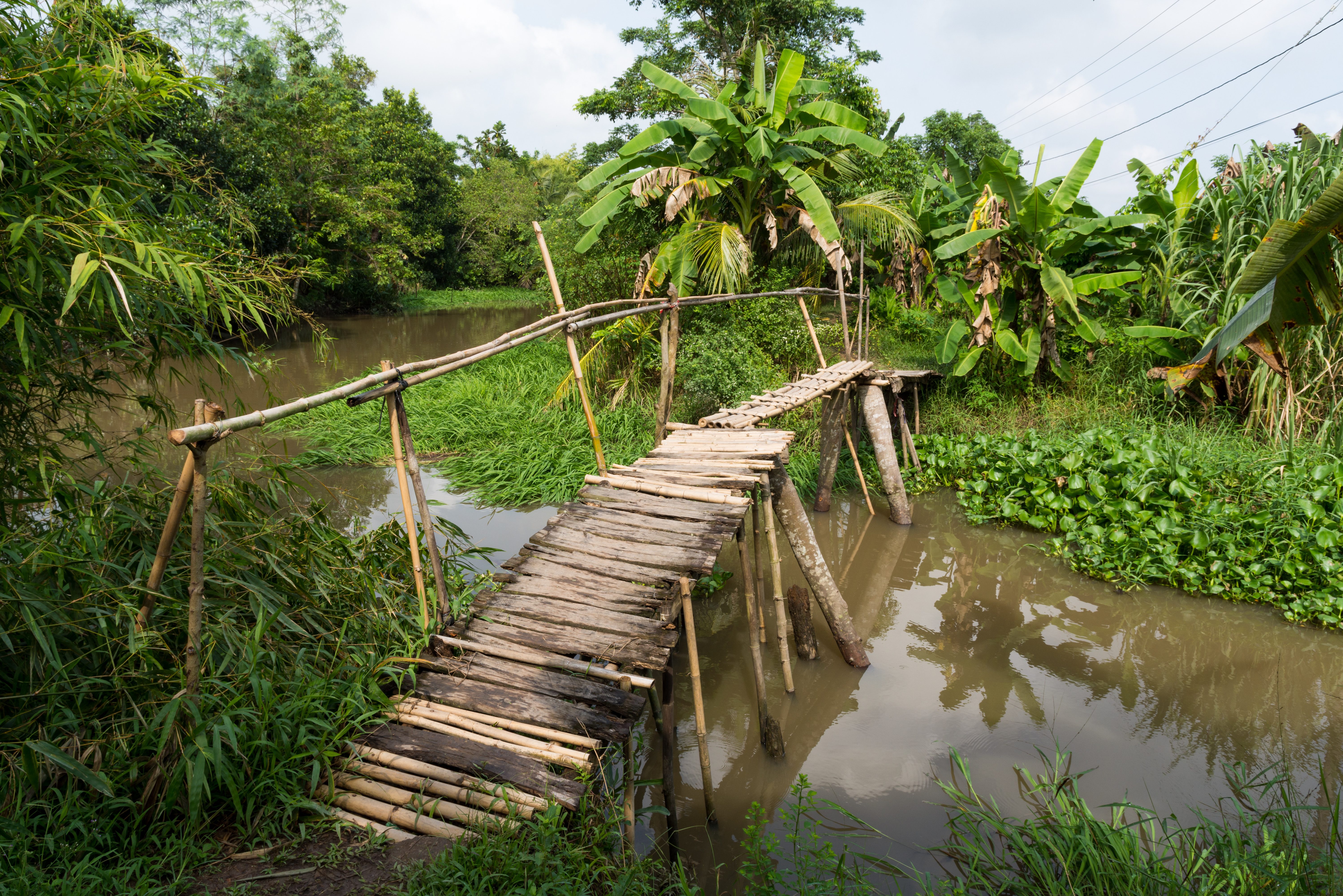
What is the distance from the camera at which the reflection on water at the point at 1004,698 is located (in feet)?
12.1

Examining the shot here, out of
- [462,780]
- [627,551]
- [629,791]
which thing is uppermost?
[627,551]

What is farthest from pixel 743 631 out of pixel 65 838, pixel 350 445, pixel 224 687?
pixel 350 445

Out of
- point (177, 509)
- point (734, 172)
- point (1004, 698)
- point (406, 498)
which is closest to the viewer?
point (177, 509)

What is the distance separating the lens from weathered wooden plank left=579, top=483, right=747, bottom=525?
3.92m

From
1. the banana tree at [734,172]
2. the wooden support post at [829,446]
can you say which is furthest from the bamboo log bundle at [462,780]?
the banana tree at [734,172]

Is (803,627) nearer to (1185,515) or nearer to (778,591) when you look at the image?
(778,591)

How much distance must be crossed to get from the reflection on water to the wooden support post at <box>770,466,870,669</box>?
0.49 feet

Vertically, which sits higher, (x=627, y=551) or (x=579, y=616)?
(x=627, y=551)

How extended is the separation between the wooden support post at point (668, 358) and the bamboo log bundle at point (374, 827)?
3600mm

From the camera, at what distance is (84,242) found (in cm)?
258

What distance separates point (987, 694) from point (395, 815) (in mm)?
3533

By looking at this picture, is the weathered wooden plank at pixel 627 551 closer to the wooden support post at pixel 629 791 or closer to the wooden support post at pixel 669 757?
the wooden support post at pixel 669 757

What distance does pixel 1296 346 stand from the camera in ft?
21.9

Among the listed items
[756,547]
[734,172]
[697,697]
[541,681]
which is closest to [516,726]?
[541,681]
